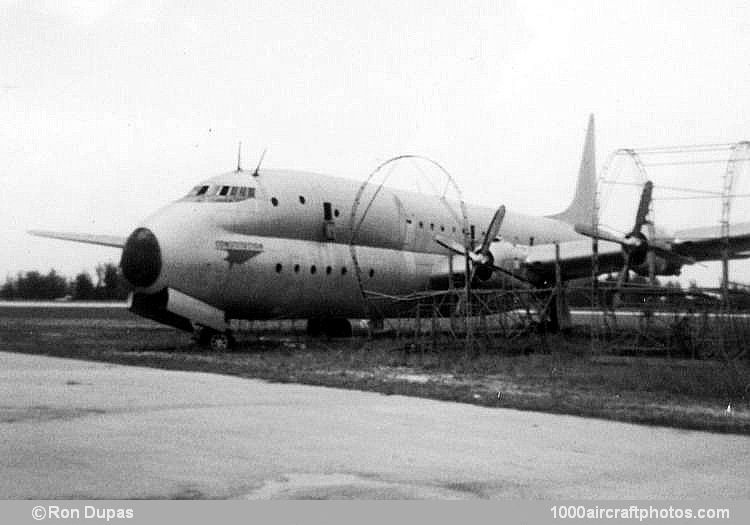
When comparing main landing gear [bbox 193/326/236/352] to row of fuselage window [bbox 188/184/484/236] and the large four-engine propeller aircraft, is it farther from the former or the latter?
row of fuselage window [bbox 188/184/484/236]

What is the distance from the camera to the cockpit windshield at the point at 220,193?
82.0ft

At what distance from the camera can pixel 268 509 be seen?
6.01 meters

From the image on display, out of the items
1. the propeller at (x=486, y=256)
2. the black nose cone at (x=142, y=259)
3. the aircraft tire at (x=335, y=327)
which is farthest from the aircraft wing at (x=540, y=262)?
the black nose cone at (x=142, y=259)

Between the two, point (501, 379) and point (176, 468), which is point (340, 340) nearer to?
point (501, 379)

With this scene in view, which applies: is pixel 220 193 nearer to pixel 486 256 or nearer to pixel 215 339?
pixel 215 339

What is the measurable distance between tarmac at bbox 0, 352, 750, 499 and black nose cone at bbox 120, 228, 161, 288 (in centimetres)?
938

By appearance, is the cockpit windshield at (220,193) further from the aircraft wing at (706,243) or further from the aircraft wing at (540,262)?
the aircraft wing at (706,243)

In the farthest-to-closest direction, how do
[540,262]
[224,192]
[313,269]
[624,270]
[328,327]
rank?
[328,327]
[540,262]
[624,270]
[313,269]
[224,192]

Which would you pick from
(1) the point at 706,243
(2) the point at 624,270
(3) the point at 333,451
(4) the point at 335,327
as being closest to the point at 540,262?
(2) the point at 624,270

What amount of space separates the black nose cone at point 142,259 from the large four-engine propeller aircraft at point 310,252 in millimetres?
26

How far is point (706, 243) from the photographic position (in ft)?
91.6

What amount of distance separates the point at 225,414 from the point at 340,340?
58.7 ft

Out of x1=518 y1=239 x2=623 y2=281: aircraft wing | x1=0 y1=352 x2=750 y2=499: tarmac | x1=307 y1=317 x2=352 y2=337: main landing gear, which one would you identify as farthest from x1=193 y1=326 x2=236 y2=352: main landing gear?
x1=0 y1=352 x2=750 y2=499: tarmac

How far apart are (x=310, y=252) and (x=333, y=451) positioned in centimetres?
1800
